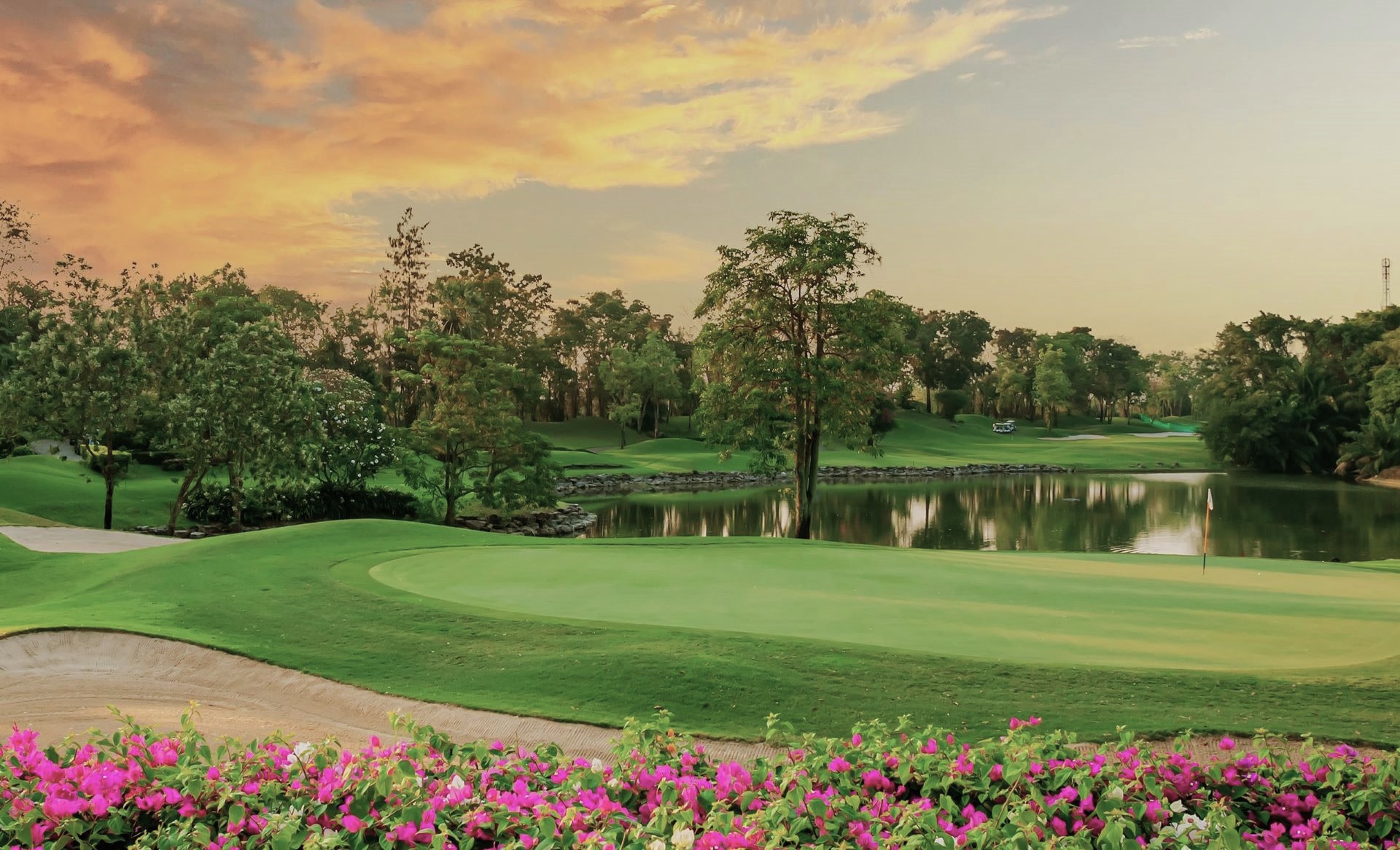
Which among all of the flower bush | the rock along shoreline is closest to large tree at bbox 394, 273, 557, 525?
the rock along shoreline

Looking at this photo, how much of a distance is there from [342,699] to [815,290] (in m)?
20.4

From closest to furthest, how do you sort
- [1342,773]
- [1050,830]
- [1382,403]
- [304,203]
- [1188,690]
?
[1050,830] < [1342,773] < [1188,690] < [304,203] < [1382,403]

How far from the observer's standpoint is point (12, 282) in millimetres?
60594

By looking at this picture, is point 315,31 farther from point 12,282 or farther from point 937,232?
point 12,282

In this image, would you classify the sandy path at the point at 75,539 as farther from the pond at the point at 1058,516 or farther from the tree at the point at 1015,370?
the tree at the point at 1015,370

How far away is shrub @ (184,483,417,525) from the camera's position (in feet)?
90.1

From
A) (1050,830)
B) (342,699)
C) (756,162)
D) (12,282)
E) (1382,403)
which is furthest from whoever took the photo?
(12,282)

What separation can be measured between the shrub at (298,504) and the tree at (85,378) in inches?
107

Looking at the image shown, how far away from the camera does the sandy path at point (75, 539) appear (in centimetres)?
1769

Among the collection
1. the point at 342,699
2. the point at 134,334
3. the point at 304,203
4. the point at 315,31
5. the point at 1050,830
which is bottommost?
the point at 342,699

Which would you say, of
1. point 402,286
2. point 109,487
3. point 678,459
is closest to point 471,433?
point 109,487

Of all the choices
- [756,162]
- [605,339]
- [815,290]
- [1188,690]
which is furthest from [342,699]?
[605,339]

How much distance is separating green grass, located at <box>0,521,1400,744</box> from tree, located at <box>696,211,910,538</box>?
422 inches

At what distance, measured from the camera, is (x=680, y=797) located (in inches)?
136
